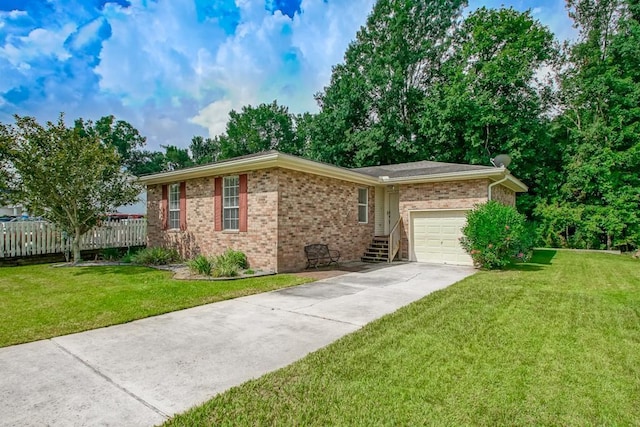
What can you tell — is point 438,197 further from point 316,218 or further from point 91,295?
point 91,295

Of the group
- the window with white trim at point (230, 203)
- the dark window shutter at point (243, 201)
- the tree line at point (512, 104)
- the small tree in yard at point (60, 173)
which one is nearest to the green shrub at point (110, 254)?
the small tree in yard at point (60, 173)

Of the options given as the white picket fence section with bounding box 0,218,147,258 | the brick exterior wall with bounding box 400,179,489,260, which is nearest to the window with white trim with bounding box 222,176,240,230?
the white picket fence section with bounding box 0,218,147,258

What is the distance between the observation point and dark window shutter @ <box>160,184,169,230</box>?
1284cm

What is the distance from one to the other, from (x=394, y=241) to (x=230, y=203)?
6098mm

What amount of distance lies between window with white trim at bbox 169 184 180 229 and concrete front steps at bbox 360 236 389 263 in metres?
7.08

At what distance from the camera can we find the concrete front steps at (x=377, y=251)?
12430mm

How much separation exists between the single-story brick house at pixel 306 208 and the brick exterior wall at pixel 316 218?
1.2 inches

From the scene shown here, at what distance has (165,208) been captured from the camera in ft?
42.5

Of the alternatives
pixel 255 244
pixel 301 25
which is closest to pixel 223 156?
pixel 301 25

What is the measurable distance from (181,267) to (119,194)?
388cm

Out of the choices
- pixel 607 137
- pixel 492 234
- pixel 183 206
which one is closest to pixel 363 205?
pixel 492 234

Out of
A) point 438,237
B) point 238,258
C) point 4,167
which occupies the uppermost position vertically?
point 4,167

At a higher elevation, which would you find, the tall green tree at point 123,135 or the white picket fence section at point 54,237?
the tall green tree at point 123,135

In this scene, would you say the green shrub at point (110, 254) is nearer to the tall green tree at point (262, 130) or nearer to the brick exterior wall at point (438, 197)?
the brick exterior wall at point (438, 197)
